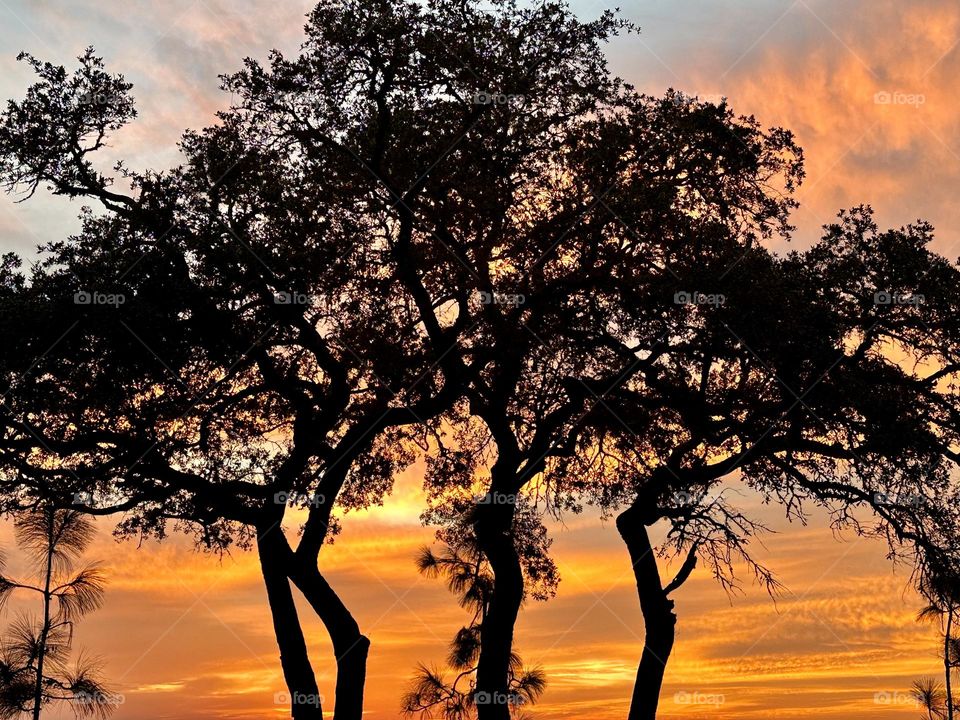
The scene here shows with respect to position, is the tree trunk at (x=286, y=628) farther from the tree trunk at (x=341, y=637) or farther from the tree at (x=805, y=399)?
the tree at (x=805, y=399)

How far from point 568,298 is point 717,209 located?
377cm

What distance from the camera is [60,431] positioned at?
18.1 metres

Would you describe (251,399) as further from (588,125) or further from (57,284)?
(588,125)

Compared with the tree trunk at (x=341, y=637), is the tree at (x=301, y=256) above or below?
above

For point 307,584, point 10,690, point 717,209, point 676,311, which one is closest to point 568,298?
point 676,311

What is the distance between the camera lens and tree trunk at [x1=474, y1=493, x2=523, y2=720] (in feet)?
65.0

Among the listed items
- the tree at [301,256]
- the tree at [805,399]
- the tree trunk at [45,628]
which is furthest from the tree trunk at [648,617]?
the tree trunk at [45,628]

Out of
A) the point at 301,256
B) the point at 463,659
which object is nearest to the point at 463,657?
the point at 463,659

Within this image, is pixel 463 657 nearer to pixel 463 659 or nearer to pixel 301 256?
pixel 463 659

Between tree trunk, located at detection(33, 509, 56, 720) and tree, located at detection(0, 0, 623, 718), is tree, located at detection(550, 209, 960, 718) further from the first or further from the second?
tree trunk, located at detection(33, 509, 56, 720)

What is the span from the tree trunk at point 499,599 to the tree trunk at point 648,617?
92.9 inches

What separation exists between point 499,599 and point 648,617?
294 cm

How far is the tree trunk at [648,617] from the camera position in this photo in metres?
19.7

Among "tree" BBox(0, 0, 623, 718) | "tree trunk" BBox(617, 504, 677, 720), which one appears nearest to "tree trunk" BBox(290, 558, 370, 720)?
"tree" BBox(0, 0, 623, 718)
